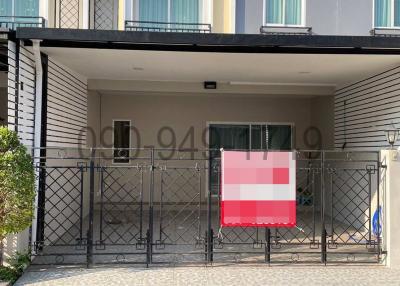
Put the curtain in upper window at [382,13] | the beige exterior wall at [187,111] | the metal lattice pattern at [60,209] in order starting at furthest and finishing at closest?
the beige exterior wall at [187,111] → the curtain in upper window at [382,13] → the metal lattice pattern at [60,209]

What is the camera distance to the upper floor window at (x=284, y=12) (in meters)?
8.71

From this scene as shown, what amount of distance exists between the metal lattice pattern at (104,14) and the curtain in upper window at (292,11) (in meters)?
3.51

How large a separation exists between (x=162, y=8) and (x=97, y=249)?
4784 millimetres

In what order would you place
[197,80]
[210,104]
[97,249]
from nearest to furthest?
[97,249]
[197,80]
[210,104]

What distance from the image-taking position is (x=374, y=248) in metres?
6.81

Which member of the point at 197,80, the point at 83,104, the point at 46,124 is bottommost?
the point at 46,124

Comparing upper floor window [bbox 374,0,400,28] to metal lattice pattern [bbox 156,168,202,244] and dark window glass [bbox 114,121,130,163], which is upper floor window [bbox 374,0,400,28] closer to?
metal lattice pattern [bbox 156,168,202,244]

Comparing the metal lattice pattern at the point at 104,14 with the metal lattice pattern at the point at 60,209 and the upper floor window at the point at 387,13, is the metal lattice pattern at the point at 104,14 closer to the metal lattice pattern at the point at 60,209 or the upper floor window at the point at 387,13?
the metal lattice pattern at the point at 60,209

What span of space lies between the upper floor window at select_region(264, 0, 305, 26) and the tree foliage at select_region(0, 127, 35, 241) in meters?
5.47

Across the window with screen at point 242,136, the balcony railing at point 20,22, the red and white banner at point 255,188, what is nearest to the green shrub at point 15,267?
the red and white banner at point 255,188

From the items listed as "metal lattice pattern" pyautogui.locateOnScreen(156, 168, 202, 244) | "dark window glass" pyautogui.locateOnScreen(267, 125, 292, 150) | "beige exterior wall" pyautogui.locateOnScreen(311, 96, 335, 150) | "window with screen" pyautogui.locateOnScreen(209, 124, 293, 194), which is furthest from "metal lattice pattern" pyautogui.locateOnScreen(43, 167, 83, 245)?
"beige exterior wall" pyautogui.locateOnScreen(311, 96, 335, 150)

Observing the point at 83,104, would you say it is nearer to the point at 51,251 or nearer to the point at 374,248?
the point at 51,251

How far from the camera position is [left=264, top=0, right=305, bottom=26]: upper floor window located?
8.71 metres

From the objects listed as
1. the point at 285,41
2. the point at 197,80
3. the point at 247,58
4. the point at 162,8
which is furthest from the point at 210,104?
the point at 285,41
